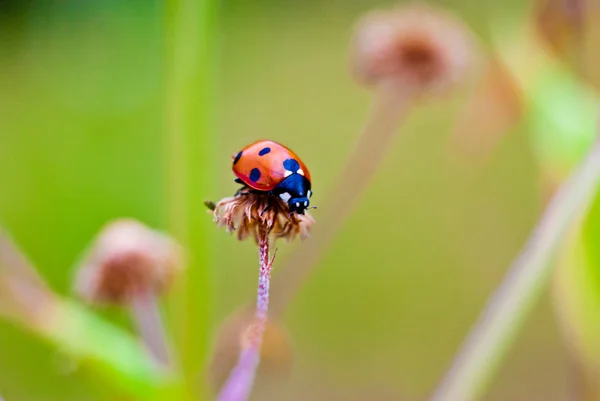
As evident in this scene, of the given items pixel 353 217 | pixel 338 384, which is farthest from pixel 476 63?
pixel 353 217

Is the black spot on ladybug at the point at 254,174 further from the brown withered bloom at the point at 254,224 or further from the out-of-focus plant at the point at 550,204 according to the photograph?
the out-of-focus plant at the point at 550,204

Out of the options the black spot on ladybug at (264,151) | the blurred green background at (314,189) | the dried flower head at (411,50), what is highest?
the blurred green background at (314,189)

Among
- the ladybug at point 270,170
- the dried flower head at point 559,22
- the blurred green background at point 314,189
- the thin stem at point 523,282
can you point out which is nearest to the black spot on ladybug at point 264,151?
the ladybug at point 270,170

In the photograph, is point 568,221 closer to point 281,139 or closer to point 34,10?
point 281,139

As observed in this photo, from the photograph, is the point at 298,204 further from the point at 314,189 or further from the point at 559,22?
the point at 314,189

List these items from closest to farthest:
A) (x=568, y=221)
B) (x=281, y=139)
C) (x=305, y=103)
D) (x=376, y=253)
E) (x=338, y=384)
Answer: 1. (x=568, y=221)
2. (x=338, y=384)
3. (x=376, y=253)
4. (x=281, y=139)
5. (x=305, y=103)
